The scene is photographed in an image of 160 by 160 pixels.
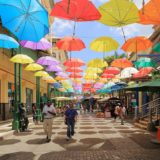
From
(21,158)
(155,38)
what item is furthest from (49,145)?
(155,38)

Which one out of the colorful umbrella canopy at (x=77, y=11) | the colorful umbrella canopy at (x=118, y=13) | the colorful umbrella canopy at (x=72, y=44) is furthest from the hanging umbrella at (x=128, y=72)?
the colorful umbrella canopy at (x=77, y=11)

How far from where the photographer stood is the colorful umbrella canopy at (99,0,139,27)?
13.3 m

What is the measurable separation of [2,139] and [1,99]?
11249 mm

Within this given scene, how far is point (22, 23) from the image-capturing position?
1255 centimetres

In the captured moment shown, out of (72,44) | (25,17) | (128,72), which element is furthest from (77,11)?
(128,72)

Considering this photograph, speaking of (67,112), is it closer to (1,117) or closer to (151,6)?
(151,6)

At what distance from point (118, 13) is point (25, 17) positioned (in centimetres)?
370

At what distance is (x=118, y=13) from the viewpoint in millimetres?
13773

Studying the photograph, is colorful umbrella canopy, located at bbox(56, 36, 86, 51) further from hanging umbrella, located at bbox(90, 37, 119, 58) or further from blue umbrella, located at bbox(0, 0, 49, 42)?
blue umbrella, located at bbox(0, 0, 49, 42)

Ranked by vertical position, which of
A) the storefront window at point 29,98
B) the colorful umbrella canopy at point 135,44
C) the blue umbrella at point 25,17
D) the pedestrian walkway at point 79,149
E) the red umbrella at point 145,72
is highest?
the colorful umbrella canopy at point 135,44

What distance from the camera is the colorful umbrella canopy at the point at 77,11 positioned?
40.8 feet

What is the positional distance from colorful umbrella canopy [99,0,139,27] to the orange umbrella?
239mm

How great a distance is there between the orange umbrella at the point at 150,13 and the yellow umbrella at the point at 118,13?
23cm

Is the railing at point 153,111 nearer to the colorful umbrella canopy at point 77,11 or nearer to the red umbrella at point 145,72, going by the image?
the red umbrella at point 145,72
